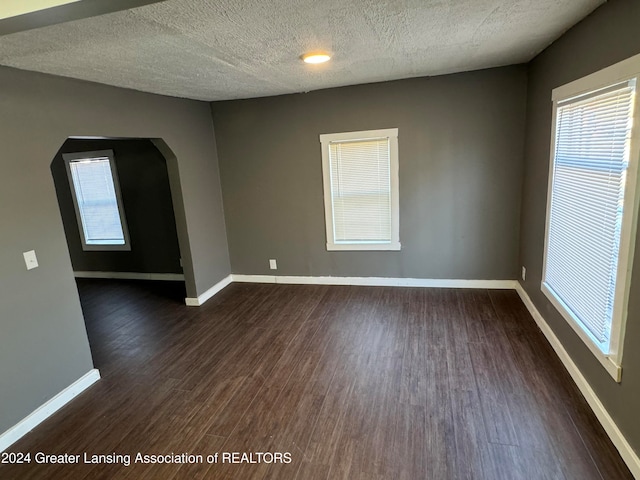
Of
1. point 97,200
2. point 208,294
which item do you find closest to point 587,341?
point 208,294

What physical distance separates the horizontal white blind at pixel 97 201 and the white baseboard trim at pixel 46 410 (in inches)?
116

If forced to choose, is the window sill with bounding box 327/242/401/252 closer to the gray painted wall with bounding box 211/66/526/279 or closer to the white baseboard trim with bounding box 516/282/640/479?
the gray painted wall with bounding box 211/66/526/279

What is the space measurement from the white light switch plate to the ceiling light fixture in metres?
2.32

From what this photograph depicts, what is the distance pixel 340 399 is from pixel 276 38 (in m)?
2.39

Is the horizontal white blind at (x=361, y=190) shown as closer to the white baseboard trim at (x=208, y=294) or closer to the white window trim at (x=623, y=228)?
the white baseboard trim at (x=208, y=294)

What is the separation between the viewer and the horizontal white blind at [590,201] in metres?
1.94

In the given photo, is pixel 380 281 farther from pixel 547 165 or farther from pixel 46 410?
pixel 46 410

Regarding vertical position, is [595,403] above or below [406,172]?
below

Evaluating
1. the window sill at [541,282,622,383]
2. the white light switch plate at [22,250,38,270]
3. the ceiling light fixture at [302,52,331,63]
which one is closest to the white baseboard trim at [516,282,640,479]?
the window sill at [541,282,622,383]

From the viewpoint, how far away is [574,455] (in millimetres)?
1936

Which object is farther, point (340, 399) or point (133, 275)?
point (133, 275)

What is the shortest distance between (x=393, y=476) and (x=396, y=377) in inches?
33.9

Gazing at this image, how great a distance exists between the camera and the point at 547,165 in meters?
3.03

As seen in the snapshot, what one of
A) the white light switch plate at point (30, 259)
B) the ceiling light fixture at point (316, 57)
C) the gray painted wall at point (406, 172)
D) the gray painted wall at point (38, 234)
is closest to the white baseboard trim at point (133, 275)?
the gray painted wall at point (406, 172)
